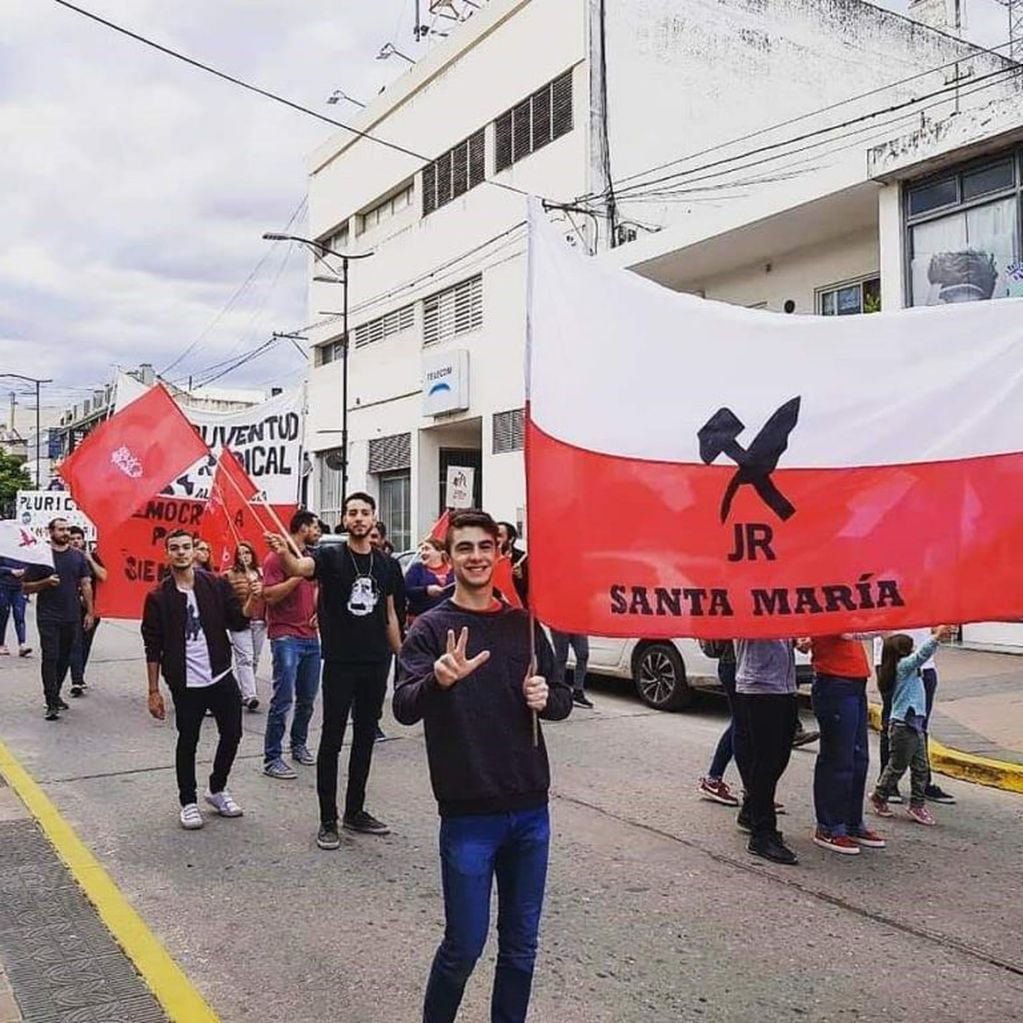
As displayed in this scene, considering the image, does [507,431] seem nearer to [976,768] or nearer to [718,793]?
[976,768]

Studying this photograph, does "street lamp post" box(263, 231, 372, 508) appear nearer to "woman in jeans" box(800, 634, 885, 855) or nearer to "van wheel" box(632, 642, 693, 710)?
"van wheel" box(632, 642, 693, 710)

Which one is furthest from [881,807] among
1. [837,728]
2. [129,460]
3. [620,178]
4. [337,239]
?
[337,239]

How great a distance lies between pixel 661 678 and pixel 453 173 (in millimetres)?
22337

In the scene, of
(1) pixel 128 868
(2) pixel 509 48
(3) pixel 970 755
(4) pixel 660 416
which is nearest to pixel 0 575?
(1) pixel 128 868

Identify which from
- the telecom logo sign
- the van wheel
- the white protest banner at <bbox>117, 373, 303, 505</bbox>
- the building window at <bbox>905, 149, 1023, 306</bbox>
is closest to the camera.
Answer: the white protest banner at <bbox>117, 373, 303, 505</bbox>

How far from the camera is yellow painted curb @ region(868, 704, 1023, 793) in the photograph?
804 cm

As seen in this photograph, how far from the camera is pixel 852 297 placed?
1881cm

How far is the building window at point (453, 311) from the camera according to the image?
2919 centimetres

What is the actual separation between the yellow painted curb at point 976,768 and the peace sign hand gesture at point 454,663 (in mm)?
5439

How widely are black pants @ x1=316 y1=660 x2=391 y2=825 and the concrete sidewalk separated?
15.3ft

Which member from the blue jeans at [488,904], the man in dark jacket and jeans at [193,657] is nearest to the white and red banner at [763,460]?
the blue jeans at [488,904]

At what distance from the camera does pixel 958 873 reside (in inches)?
229

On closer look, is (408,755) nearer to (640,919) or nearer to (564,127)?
(640,919)

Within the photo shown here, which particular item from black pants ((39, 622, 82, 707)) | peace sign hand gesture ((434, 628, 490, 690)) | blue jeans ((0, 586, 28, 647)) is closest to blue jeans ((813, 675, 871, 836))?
peace sign hand gesture ((434, 628, 490, 690))
